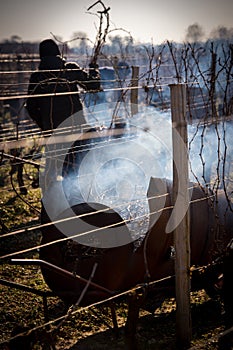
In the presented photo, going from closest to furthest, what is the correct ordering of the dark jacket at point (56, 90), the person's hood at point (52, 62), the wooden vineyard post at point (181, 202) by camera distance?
the wooden vineyard post at point (181, 202), the dark jacket at point (56, 90), the person's hood at point (52, 62)

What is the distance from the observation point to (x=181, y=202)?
2.99 m

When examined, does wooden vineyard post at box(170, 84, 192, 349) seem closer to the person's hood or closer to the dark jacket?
the dark jacket

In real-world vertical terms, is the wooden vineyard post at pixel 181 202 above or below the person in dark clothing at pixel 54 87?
below

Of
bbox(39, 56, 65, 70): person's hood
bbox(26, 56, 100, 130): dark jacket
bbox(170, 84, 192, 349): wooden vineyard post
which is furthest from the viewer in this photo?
bbox(39, 56, 65, 70): person's hood

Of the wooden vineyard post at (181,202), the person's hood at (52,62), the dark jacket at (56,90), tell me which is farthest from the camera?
the person's hood at (52,62)

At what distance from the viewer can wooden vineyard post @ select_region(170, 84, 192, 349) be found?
2898 mm

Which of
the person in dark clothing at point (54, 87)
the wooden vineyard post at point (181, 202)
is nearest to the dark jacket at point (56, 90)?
the person in dark clothing at point (54, 87)

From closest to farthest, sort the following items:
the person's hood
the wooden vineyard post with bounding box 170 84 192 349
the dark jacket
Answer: the wooden vineyard post with bounding box 170 84 192 349
the dark jacket
the person's hood

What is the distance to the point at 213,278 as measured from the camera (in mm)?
3830

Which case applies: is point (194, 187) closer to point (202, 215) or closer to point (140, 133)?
point (202, 215)

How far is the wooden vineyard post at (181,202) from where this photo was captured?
114 inches

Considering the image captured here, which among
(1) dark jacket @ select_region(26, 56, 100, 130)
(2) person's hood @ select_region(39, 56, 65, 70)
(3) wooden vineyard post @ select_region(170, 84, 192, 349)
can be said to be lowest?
(3) wooden vineyard post @ select_region(170, 84, 192, 349)

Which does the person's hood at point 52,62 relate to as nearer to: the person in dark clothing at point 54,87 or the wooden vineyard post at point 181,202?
the person in dark clothing at point 54,87

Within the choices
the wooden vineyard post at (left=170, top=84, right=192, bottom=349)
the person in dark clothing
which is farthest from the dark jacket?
the wooden vineyard post at (left=170, top=84, right=192, bottom=349)
